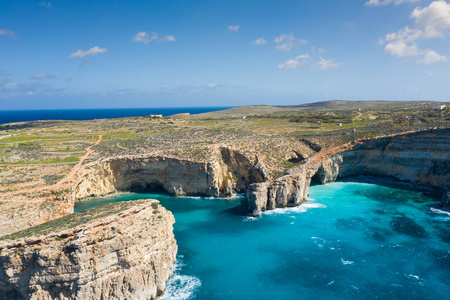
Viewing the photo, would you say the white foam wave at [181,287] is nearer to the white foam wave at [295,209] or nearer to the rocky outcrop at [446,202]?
the white foam wave at [295,209]

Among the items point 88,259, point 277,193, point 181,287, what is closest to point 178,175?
point 277,193

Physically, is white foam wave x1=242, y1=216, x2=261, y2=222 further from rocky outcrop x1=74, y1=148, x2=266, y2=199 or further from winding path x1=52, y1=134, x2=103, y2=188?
winding path x1=52, y1=134, x2=103, y2=188

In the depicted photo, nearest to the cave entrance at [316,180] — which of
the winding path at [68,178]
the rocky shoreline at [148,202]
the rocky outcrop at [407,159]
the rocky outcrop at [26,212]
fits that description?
the rocky shoreline at [148,202]

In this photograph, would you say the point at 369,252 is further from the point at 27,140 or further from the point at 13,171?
the point at 27,140

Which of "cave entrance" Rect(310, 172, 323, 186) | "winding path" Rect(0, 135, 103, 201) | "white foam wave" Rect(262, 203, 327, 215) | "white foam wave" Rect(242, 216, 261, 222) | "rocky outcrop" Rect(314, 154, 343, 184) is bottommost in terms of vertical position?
"white foam wave" Rect(242, 216, 261, 222)

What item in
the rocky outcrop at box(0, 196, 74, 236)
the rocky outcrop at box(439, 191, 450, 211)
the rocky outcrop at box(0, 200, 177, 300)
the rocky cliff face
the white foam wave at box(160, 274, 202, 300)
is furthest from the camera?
the rocky cliff face

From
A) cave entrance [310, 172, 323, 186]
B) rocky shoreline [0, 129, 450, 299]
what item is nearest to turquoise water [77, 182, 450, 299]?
rocky shoreline [0, 129, 450, 299]

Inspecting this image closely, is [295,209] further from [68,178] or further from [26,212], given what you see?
[26,212]
